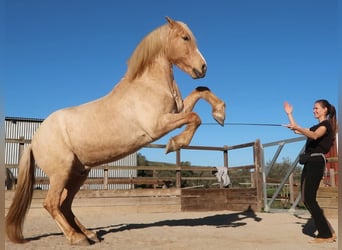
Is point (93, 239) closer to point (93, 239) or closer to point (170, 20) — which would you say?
point (93, 239)

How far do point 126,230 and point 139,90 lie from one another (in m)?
2.15

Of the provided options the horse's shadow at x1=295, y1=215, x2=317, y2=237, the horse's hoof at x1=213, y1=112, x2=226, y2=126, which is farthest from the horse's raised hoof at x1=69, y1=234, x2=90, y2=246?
the horse's shadow at x1=295, y1=215, x2=317, y2=237

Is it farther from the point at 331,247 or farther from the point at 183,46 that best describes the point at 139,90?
the point at 331,247

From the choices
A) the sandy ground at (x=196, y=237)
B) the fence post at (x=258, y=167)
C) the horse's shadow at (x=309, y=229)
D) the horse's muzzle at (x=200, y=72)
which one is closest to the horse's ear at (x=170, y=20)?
the horse's muzzle at (x=200, y=72)

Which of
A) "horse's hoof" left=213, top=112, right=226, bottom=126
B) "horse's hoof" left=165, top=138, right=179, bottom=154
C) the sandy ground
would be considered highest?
"horse's hoof" left=213, top=112, right=226, bottom=126

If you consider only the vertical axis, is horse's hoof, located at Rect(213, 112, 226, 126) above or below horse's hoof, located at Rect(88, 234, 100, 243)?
above

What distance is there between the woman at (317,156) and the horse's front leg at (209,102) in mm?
736

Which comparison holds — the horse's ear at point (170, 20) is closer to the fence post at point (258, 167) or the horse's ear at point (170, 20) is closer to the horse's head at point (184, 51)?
the horse's head at point (184, 51)

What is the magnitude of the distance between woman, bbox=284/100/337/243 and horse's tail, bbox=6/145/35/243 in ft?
10.2

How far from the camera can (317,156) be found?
404cm

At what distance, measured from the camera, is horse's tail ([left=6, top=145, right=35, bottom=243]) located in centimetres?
427

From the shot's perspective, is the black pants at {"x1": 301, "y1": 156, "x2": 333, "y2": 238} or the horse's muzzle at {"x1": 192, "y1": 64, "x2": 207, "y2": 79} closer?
the black pants at {"x1": 301, "y1": 156, "x2": 333, "y2": 238}

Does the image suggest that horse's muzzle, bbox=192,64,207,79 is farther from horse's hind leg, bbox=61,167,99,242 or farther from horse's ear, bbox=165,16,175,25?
horse's hind leg, bbox=61,167,99,242

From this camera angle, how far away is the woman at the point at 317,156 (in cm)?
394
